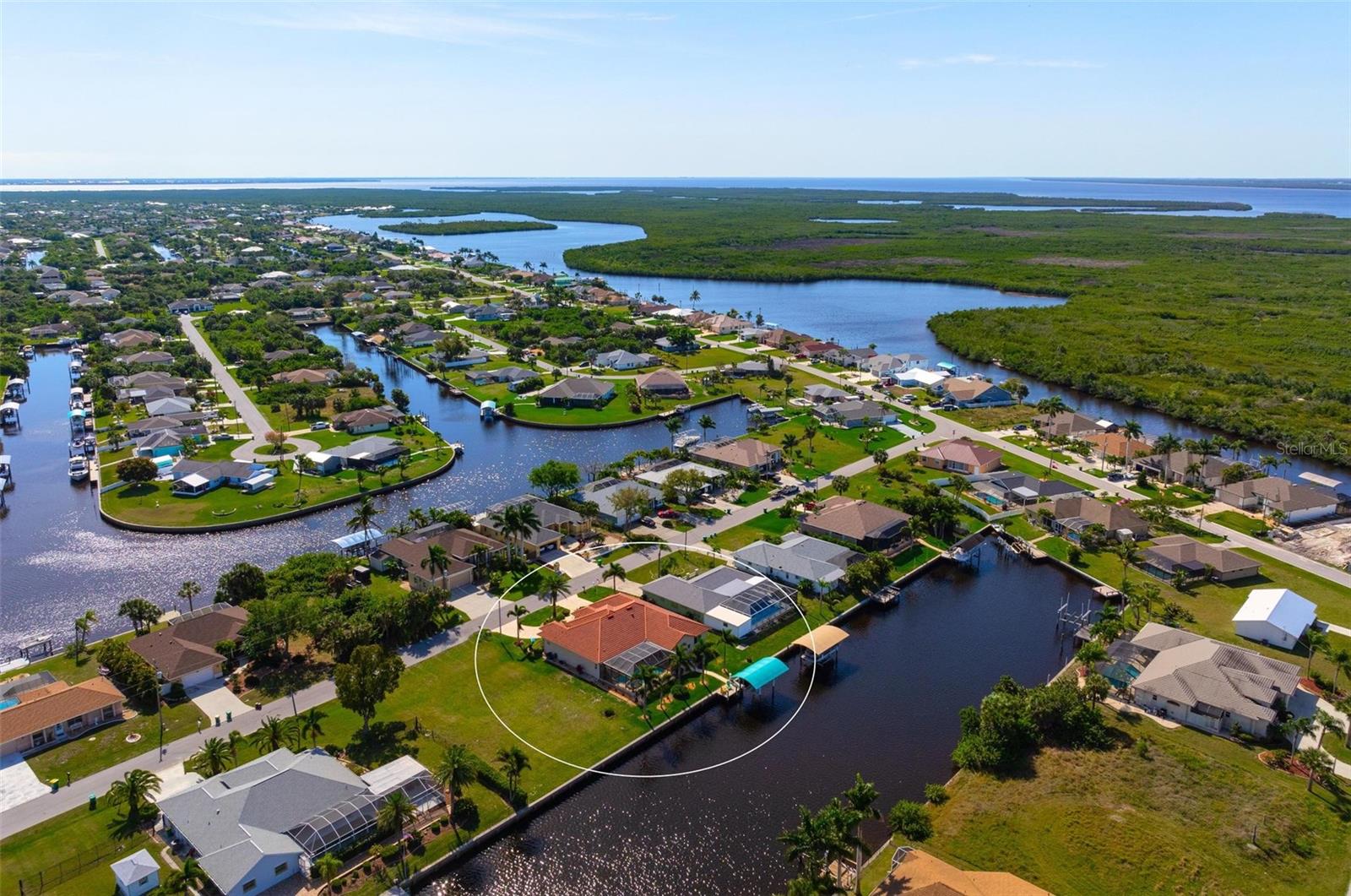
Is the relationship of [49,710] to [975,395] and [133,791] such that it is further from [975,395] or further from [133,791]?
[975,395]

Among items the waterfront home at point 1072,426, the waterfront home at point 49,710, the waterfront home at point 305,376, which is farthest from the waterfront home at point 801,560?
the waterfront home at point 305,376

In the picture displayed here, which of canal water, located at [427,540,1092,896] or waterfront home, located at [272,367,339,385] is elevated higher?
waterfront home, located at [272,367,339,385]

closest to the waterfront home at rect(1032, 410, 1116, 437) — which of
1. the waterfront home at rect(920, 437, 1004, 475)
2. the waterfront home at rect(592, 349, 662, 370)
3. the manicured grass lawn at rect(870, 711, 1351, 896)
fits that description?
the waterfront home at rect(920, 437, 1004, 475)

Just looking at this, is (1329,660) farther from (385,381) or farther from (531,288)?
(531,288)

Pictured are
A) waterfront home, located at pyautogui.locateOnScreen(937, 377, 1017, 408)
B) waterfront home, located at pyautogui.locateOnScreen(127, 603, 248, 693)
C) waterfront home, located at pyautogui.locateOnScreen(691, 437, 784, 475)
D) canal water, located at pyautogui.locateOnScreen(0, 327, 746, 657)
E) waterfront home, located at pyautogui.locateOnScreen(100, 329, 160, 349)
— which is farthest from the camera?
waterfront home, located at pyautogui.locateOnScreen(100, 329, 160, 349)

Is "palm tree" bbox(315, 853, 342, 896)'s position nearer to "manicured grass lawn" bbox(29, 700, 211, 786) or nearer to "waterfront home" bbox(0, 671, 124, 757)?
"manicured grass lawn" bbox(29, 700, 211, 786)

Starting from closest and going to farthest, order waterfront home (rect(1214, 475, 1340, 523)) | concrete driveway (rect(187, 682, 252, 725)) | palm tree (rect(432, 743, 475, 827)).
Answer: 1. palm tree (rect(432, 743, 475, 827))
2. concrete driveway (rect(187, 682, 252, 725))
3. waterfront home (rect(1214, 475, 1340, 523))

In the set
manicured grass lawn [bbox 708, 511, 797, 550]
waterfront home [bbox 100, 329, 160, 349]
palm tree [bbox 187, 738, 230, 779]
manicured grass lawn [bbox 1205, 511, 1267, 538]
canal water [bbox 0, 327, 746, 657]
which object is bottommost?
canal water [bbox 0, 327, 746, 657]
